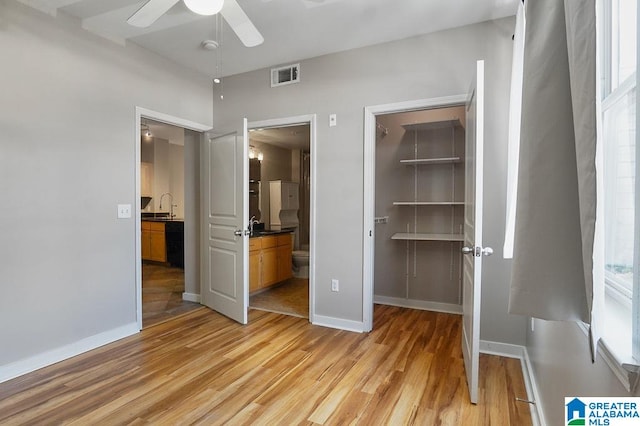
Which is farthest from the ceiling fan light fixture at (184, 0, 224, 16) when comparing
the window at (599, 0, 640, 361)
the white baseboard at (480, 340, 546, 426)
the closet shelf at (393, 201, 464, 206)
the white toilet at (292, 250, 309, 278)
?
the white toilet at (292, 250, 309, 278)

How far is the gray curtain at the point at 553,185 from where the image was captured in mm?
1016

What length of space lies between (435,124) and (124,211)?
127 inches

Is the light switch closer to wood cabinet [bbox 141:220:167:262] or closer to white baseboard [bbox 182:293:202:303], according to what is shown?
white baseboard [bbox 182:293:202:303]

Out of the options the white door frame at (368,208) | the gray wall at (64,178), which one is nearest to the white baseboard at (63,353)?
the gray wall at (64,178)

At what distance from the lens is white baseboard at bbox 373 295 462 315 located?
148 inches

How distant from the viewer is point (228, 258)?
3.56 meters

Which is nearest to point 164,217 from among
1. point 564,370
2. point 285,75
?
point 285,75

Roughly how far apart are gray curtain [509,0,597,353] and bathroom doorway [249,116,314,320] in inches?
107

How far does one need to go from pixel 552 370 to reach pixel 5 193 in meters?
3.46

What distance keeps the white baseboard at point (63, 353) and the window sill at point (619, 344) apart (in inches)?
130

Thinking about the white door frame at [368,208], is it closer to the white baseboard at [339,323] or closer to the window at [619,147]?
the white baseboard at [339,323]

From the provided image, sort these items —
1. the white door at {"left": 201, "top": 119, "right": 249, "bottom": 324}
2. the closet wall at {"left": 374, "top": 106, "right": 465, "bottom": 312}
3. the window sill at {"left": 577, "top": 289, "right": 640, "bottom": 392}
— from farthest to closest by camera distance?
the closet wall at {"left": 374, "top": 106, "right": 465, "bottom": 312}
the white door at {"left": 201, "top": 119, "right": 249, "bottom": 324}
the window sill at {"left": 577, "top": 289, "right": 640, "bottom": 392}

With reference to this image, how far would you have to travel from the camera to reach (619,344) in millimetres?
952

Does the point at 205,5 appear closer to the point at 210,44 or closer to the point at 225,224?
the point at 210,44
